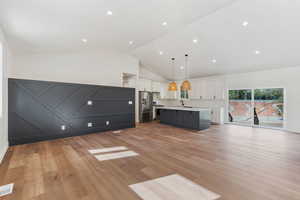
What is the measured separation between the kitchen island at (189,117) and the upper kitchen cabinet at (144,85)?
193 centimetres

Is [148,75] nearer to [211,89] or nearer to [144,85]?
[144,85]

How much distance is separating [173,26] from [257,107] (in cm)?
575

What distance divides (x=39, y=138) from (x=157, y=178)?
13.5 ft

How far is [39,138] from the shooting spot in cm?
425

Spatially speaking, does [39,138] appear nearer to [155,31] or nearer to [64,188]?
[64,188]

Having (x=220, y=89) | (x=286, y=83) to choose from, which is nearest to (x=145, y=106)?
(x=220, y=89)

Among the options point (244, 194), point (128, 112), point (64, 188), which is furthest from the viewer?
point (128, 112)

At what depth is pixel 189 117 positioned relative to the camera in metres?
6.16

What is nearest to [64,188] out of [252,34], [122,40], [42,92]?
[42,92]

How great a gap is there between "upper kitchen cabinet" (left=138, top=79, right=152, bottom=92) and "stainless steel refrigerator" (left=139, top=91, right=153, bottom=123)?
271 mm

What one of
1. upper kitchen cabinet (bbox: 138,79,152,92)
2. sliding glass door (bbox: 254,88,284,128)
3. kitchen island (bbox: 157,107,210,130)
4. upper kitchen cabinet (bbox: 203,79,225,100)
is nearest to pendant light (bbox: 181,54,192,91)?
kitchen island (bbox: 157,107,210,130)

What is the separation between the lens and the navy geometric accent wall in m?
3.94

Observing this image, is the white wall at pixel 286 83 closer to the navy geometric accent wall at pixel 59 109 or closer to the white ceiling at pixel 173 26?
the white ceiling at pixel 173 26

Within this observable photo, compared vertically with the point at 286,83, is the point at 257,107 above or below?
below
